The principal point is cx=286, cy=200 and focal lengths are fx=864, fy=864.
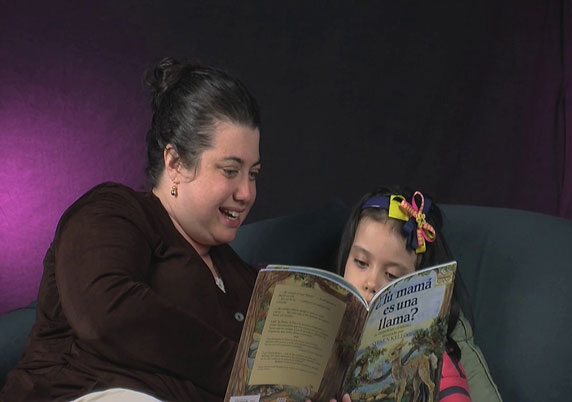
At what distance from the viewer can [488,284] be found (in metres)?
2.09

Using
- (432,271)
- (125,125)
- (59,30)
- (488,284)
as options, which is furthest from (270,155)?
(432,271)

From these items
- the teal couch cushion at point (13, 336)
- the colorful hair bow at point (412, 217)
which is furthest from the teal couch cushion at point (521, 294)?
the teal couch cushion at point (13, 336)

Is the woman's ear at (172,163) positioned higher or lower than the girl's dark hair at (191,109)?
lower

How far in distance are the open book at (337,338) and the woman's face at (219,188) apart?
1.37 ft

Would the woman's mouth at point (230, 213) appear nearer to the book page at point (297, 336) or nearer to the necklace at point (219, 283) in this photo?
the necklace at point (219, 283)

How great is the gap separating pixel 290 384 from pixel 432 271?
0.31 m

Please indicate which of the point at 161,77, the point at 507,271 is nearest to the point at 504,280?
the point at 507,271

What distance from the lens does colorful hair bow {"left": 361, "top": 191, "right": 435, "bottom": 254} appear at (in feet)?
6.50

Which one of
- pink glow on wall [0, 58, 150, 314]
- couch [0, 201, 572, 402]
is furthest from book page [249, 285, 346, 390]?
pink glow on wall [0, 58, 150, 314]

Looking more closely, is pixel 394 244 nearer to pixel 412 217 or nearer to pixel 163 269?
pixel 412 217

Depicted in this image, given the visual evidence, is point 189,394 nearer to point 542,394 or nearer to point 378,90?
point 542,394

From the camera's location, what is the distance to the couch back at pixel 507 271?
1937 mm

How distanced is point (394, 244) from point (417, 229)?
0.06 meters

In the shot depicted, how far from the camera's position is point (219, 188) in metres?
1.76
